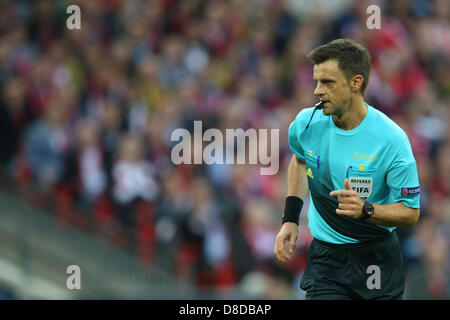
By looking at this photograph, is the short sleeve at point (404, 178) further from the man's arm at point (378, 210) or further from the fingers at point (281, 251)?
the fingers at point (281, 251)

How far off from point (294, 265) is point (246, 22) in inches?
176

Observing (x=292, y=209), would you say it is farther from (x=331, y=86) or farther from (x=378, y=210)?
(x=331, y=86)

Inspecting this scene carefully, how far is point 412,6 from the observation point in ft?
41.8

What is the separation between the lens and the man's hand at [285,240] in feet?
17.1

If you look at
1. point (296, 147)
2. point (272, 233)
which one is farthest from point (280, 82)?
point (296, 147)

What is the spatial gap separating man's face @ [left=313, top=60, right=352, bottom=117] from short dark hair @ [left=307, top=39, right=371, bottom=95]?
0.03 m

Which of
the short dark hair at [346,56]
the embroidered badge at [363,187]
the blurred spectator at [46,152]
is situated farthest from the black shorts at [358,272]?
the blurred spectator at [46,152]

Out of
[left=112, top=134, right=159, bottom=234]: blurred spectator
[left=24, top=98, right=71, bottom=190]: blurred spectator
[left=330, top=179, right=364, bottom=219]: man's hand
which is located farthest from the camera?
[left=24, top=98, right=71, bottom=190]: blurred spectator

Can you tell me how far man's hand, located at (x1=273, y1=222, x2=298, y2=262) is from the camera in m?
5.21

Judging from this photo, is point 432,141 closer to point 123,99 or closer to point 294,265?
point 294,265

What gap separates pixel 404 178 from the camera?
5039 mm

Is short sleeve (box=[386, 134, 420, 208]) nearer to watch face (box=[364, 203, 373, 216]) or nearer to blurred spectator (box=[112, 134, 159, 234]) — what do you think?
watch face (box=[364, 203, 373, 216])

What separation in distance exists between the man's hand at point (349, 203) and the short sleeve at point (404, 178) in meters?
0.32

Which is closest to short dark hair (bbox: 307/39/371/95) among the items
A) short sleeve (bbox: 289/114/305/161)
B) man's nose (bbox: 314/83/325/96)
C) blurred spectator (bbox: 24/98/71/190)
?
man's nose (bbox: 314/83/325/96)
